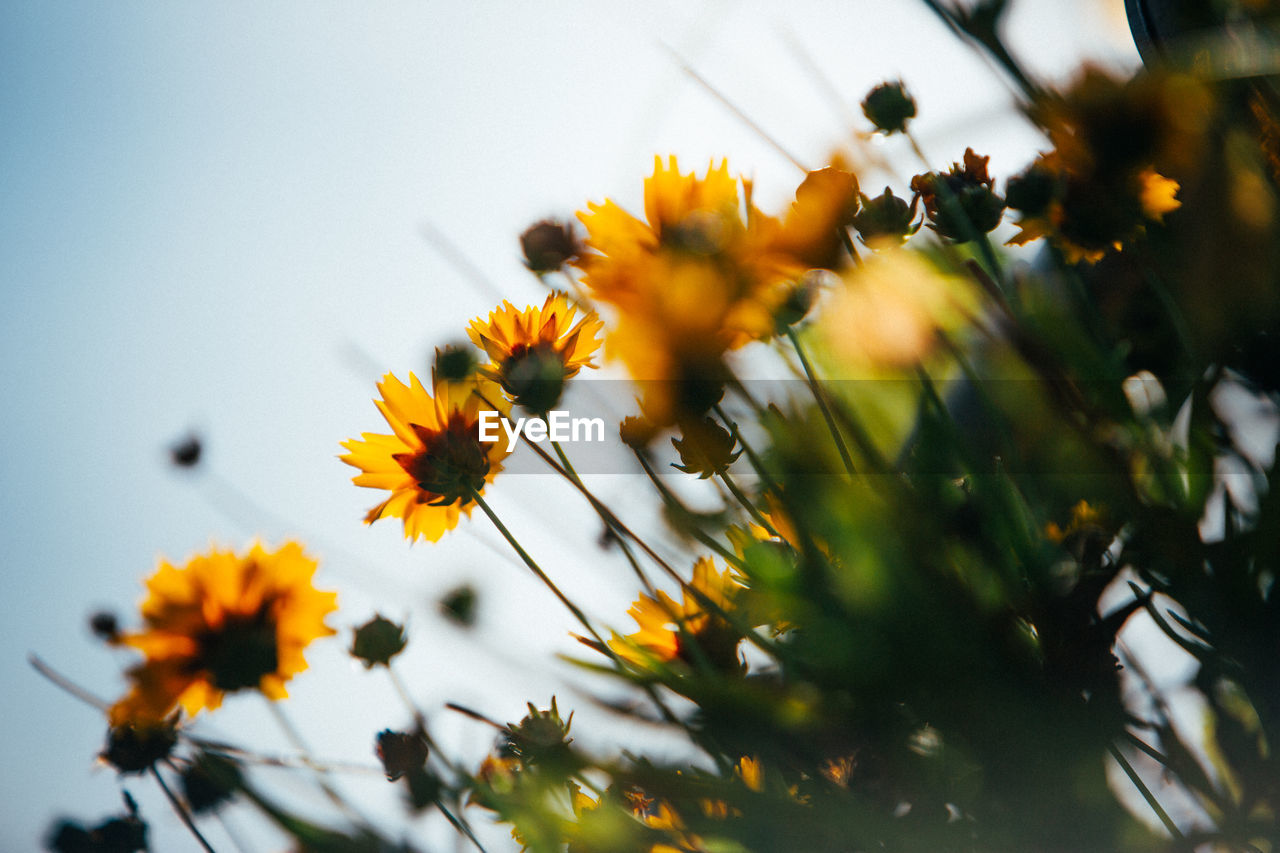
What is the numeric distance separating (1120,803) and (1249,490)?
3.5 inches

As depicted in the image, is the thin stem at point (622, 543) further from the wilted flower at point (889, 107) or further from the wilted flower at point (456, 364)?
the wilted flower at point (889, 107)

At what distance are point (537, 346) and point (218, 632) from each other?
138 millimetres

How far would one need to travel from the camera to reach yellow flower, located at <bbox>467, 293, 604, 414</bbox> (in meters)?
0.23

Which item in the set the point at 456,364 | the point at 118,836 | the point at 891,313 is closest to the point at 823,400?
the point at 891,313

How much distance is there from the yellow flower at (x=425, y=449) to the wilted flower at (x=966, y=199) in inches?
6.3

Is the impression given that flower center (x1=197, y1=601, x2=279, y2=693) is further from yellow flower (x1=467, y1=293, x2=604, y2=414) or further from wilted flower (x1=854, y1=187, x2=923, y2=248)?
wilted flower (x1=854, y1=187, x2=923, y2=248)

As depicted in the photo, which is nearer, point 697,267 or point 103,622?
point 697,267

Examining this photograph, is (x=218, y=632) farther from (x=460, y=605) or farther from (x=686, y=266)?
(x=686, y=266)

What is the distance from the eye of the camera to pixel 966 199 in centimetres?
24

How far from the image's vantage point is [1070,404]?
0.53 ft

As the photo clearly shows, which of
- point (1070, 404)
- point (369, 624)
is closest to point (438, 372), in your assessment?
point (369, 624)

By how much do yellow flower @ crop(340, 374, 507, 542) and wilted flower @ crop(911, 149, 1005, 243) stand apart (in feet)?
0.53

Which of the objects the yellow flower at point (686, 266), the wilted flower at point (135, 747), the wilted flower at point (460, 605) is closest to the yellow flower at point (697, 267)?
the yellow flower at point (686, 266)

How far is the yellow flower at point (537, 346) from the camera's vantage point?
233mm
